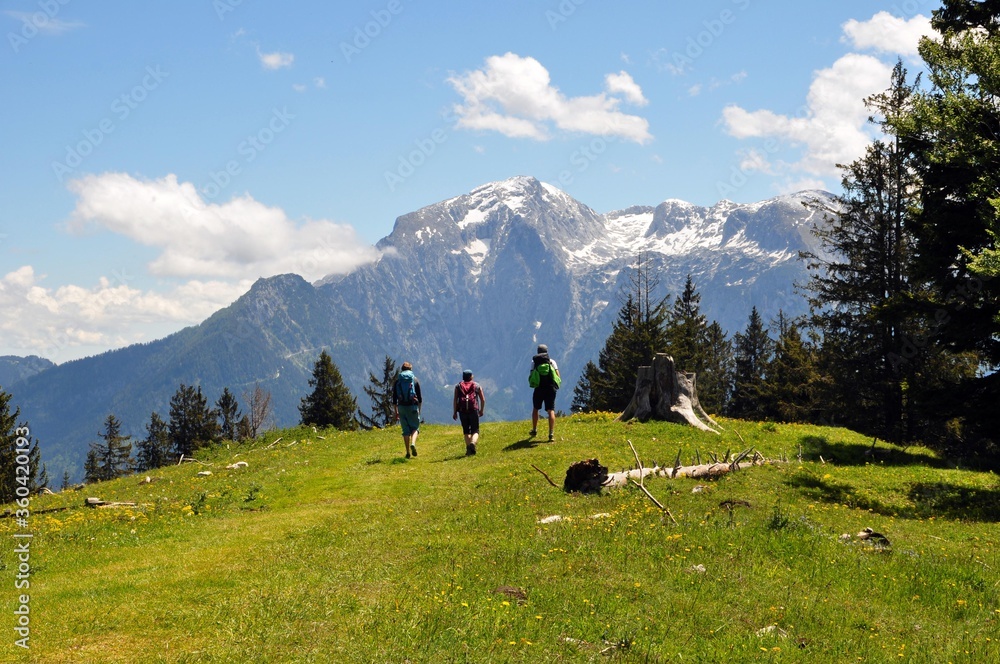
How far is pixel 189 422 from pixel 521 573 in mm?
101401

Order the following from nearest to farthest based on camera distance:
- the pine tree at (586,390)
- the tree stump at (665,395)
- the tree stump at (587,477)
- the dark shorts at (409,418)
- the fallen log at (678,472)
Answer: the tree stump at (587,477) → the fallen log at (678,472) → the dark shorts at (409,418) → the tree stump at (665,395) → the pine tree at (586,390)

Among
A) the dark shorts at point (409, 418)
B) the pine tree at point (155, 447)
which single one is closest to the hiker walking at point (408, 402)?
the dark shorts at point (409, 418)

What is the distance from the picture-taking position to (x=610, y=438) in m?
25.4

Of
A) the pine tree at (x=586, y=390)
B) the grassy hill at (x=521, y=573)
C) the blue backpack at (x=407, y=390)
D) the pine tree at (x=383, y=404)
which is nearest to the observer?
the grassy hill at (x=521, y=573)

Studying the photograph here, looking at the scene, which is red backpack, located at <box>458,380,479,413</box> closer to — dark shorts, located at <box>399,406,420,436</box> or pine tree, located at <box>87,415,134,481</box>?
dark shorts, located at <box>399,406,420,436</box>

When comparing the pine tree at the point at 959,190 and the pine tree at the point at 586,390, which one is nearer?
the pine tree at the point at 959,190

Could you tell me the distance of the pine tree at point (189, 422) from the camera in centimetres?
9944

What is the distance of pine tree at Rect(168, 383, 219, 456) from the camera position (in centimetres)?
9944

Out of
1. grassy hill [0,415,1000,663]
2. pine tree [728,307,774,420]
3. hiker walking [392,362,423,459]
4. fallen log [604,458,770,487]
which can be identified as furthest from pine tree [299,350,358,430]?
fallen log [604,458,770,487]

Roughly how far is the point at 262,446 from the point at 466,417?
1520cm

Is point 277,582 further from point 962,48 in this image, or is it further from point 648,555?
point 962,48

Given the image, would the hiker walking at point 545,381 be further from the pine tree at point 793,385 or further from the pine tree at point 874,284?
the pine tree at point 793,385

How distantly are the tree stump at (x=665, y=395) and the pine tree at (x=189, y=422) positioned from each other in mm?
83758

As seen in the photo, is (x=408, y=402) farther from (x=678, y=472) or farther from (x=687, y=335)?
(x=687, y=335)
